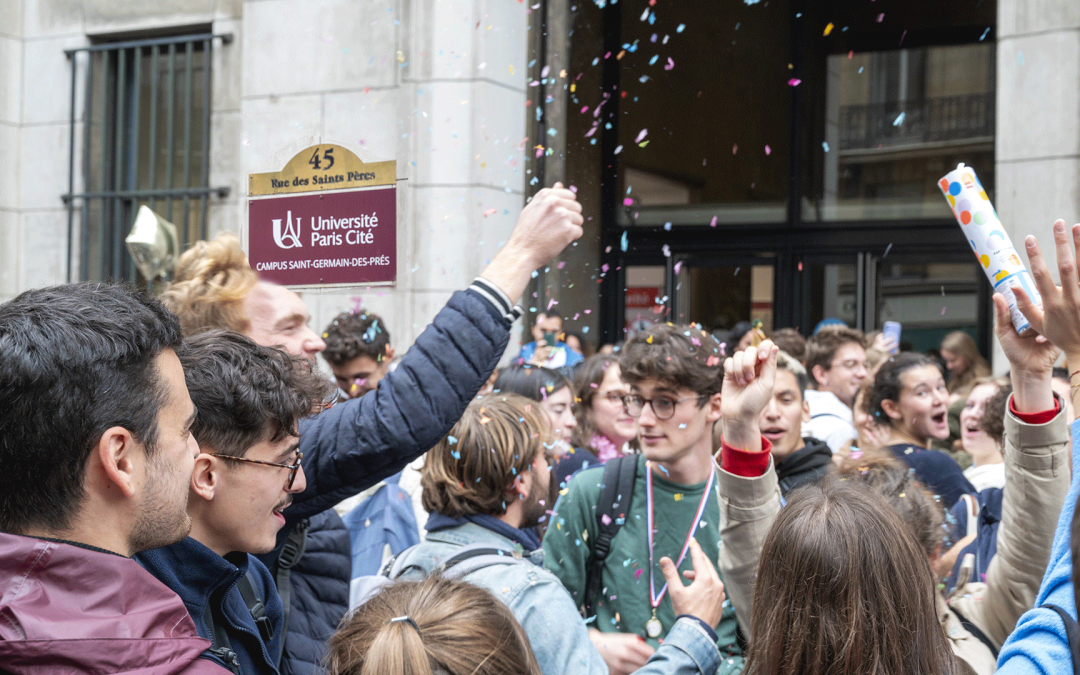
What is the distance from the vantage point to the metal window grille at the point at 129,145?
9.53 m

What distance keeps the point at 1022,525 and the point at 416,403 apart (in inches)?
54.6

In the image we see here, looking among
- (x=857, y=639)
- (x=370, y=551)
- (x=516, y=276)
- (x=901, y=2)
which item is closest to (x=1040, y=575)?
(x=857, y=639)

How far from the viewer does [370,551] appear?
12.5 feet

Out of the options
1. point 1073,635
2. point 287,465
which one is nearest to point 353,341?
point 287,465

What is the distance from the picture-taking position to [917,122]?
34.6 ft

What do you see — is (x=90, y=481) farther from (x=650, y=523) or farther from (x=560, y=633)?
(x=650, y=523)

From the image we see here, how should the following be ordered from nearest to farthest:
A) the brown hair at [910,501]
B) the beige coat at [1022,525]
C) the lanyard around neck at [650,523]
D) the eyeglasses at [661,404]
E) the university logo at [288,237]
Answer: the beige coat at [1022,525] → the brown hair at [910,501] → the lanyard around neck at [650,523] → the eyeglasses at [661,404] → the university logo at [288,237]

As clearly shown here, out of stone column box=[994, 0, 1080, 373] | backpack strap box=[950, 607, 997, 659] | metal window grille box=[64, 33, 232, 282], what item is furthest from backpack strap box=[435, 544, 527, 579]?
metal window grille box=[64, 33, 232, 282]

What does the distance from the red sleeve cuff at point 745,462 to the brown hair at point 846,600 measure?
59cm

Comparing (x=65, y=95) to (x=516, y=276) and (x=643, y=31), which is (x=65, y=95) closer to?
(x=643, y=31)

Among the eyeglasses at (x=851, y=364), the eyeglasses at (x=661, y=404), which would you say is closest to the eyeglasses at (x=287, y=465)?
the eyeglasses at (x=661, y=404)

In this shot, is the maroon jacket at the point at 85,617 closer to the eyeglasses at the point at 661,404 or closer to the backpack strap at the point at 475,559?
the backpack strap at the point at 475,559

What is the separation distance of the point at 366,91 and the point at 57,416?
7.39 m

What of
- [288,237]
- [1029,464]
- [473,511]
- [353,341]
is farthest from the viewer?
[353,341]
